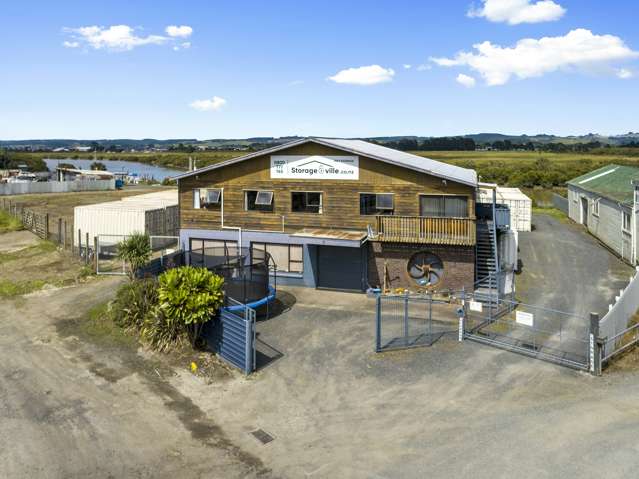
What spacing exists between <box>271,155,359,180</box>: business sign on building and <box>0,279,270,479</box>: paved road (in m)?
12.2

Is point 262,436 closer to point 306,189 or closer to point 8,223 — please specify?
point 306,189

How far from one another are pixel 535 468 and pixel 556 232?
34.8m

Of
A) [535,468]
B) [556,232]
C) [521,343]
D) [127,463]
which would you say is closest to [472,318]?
[521,343]

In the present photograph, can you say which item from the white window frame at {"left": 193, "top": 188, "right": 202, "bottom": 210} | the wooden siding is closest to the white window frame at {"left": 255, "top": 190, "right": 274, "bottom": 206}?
the wooden siding

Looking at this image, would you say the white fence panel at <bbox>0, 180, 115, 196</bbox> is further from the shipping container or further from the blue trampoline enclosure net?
the blue trampoline enclosure net

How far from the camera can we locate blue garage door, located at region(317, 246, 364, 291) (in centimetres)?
2475

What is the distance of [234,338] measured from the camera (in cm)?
1614

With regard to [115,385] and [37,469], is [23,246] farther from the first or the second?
[37,469]

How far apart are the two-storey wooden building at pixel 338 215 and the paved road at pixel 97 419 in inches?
399

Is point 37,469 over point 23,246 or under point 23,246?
under

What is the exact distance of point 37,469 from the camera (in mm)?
10789

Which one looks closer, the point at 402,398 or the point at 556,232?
the point at 402,398

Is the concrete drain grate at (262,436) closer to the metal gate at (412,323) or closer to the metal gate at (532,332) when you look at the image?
the metal gate at (412,323)

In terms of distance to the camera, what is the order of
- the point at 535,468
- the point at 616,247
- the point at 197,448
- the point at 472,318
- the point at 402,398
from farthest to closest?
the point at 616,247
the point at 472,318
the point at 402,398
the point at 197,448
the point at 535,468
